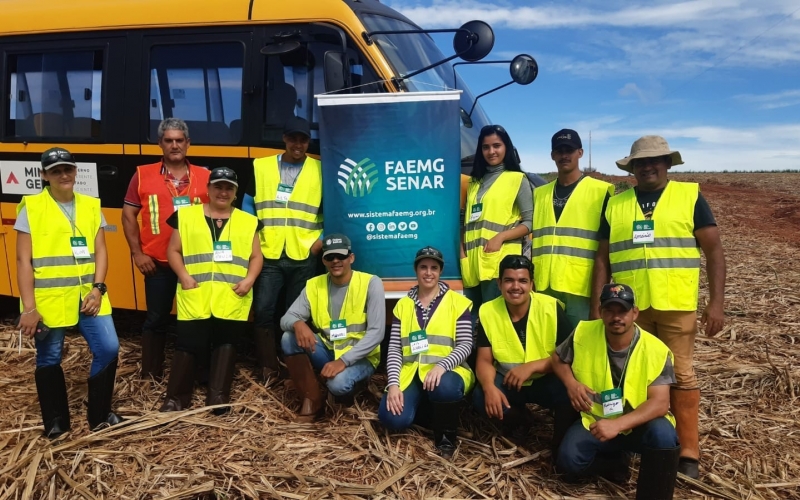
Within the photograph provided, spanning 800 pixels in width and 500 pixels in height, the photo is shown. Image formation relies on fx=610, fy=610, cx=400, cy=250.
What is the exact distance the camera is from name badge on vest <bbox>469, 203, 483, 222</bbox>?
431cm

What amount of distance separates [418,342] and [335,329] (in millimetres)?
628

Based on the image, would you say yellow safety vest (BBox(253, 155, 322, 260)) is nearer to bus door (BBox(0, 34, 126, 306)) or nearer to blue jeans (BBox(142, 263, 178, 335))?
blue jeans (BBox(142, 263, 178, 335))

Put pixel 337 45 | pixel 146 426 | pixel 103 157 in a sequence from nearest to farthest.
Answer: pixel 146 426 < pixel 337 45 < pixel 103 157

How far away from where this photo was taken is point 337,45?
4.74 m

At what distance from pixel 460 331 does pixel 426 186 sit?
1097 mm

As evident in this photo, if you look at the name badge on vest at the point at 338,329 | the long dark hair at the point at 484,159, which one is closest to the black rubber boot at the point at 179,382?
the name badge on vest at the point at 338,329

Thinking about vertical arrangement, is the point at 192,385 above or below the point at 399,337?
below

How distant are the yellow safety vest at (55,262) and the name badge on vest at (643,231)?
11.4 feet

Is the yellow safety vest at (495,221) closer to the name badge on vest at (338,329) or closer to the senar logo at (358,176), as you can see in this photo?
the senar logo at (358,176)

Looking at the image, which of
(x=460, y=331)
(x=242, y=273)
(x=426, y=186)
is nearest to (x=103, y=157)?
(x=242, y=273)

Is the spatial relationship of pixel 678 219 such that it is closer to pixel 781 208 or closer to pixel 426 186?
pixel 426 186

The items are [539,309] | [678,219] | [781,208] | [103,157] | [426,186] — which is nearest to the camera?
[678,219]

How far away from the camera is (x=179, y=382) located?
14.5 ft

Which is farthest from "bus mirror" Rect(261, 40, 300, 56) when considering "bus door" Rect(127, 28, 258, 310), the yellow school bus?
"bus door" Rect(127, 28, 258, 310)
